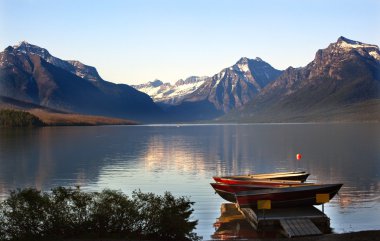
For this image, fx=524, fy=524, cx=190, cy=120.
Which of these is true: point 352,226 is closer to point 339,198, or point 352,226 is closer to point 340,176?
point 339,198

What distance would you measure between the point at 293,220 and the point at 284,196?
3.98 m

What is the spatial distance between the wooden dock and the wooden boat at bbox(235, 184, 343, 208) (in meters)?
0.63

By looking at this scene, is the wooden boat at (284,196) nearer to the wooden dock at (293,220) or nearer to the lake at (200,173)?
the wooden dock at (293,220)

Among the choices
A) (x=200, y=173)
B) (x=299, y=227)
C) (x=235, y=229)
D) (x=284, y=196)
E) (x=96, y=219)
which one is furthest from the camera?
(x=200, y=173)

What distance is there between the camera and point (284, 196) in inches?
1767

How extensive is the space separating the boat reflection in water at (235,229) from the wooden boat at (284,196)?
186cm

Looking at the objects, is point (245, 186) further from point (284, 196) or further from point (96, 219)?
point (96, 219)

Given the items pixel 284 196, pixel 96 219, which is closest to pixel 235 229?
pixel 284 196

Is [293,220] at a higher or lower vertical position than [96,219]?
lower

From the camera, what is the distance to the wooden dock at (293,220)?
126 ft

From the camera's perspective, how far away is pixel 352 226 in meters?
44.1

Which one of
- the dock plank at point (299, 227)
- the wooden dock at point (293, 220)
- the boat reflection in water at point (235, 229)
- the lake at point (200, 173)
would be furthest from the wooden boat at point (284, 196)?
the dock plank at point (299, 227)

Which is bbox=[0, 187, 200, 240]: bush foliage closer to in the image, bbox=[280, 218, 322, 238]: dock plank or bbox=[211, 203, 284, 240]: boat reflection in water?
bbox=[211, 203, 284, 240]: boat reflection in water

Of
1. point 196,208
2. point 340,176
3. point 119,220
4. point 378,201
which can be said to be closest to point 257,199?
point 196,208
